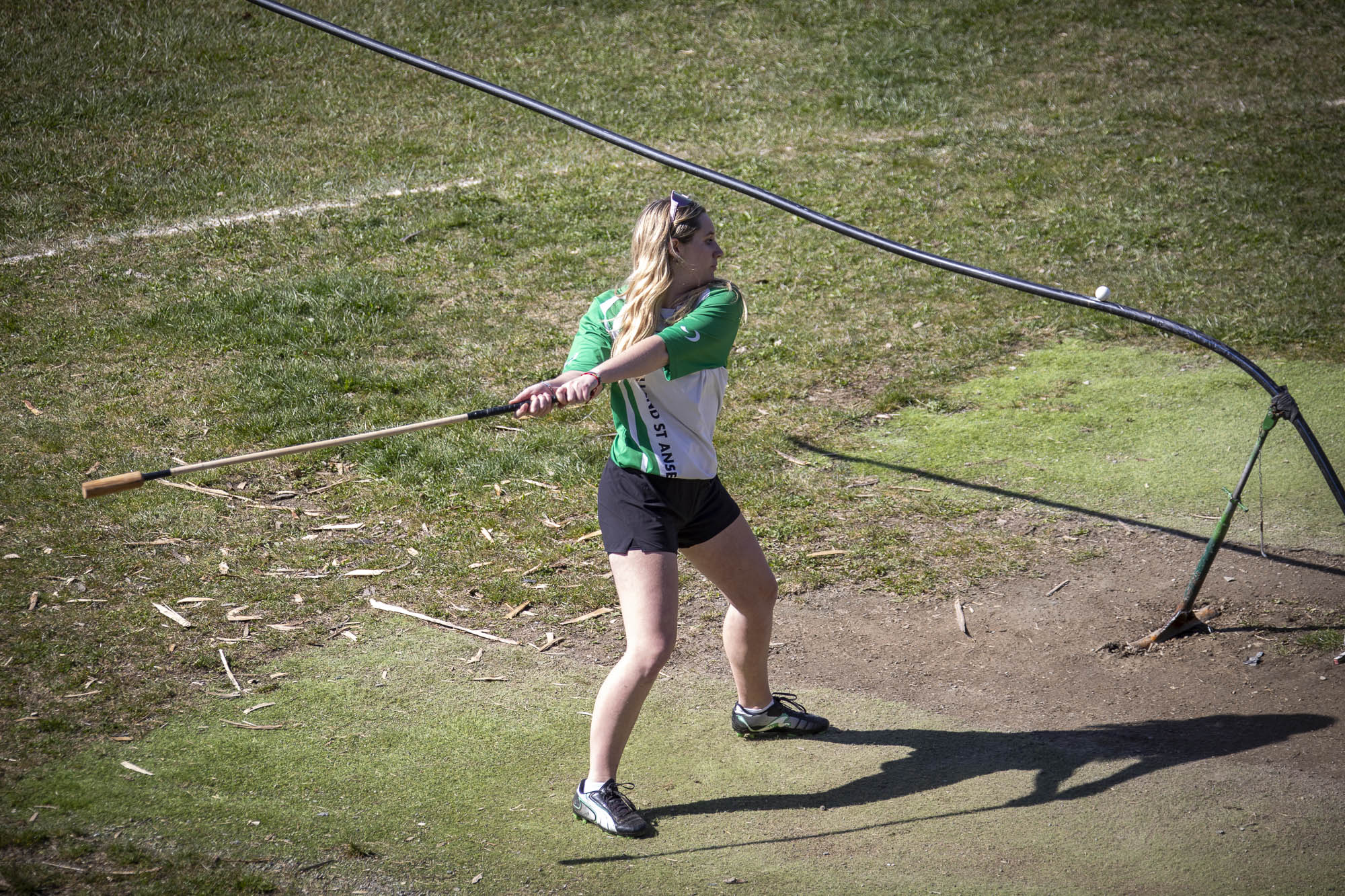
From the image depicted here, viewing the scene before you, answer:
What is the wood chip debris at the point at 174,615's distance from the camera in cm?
576

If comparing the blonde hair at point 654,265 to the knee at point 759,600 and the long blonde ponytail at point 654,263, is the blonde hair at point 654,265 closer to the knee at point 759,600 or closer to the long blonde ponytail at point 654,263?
the long blonde ponytail at point 654,263

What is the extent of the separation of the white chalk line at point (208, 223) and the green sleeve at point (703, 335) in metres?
8.37

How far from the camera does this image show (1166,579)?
602 cm

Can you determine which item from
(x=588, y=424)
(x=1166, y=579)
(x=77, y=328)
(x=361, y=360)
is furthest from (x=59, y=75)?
(x=1166, y=579)

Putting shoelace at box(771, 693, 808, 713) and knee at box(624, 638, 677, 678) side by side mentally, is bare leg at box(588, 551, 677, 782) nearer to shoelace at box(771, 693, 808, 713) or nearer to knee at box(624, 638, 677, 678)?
knee at box(624, 638, 677, 678)

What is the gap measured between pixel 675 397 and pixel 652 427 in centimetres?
14

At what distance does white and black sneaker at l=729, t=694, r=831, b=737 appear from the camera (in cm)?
479

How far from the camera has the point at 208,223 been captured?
1120 centimetres

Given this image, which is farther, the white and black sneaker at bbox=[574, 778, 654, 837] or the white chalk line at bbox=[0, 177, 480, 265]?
the white chalk line at bbox=[0, 177, 480, 265]

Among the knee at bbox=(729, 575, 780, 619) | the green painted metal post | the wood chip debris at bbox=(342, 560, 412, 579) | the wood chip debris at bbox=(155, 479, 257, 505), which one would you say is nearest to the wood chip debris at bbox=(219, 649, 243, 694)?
the wood chip debris at bbox=(342, 560, 412, 579)

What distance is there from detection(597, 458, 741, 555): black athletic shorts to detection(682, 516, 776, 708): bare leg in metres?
0.08

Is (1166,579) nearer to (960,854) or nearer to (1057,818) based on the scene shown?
(1057,818)

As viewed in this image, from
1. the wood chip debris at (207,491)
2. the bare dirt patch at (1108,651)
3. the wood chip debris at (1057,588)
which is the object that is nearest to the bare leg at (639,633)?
the bare dirt patch at (1108,651)

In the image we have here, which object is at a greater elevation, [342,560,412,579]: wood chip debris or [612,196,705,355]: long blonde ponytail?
[612,196,705,355]: long blonde ponytail
